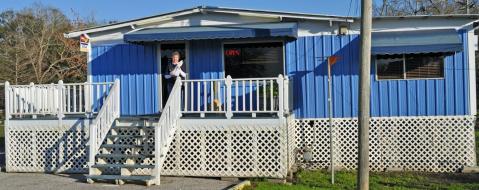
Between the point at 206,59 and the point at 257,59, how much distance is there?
4.02 ft

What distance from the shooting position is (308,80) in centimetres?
1316

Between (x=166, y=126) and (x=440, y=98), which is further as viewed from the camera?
(x=440, y=98)

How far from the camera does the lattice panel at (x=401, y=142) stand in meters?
12.8

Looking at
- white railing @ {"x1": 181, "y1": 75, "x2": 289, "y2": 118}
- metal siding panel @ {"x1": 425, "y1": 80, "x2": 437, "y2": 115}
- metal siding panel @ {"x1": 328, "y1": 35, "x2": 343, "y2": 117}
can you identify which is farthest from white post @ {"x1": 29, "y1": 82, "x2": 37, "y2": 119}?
metal siding panel @ {"x1": 425, "y1": 80, "x2": 437, "y2": 115}

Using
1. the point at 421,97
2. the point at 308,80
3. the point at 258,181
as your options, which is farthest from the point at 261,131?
the point at 421,97

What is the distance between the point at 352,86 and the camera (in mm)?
13039

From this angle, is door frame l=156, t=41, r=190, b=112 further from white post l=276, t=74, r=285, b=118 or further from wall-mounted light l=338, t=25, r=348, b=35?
wall-mounted light l=338, t=25, r=348, b=35

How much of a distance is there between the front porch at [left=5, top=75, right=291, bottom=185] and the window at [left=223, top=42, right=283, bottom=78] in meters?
0.58

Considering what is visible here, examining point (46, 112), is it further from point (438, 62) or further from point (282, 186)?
point (438, 62)

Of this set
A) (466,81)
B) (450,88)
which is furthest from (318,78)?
(466,81)

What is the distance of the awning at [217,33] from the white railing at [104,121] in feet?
4.07

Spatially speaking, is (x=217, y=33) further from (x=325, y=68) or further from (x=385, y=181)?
(x=385, y=181)

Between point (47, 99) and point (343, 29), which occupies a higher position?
point (343, 29)

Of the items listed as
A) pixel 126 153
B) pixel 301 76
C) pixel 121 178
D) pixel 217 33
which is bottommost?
pixel 121 178
